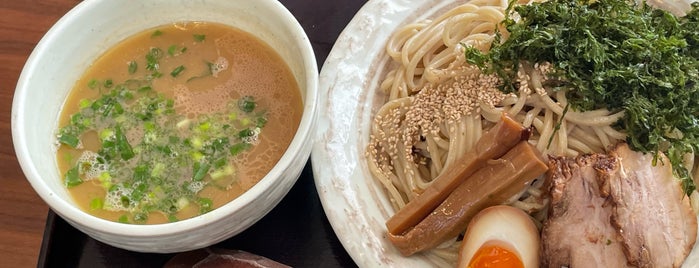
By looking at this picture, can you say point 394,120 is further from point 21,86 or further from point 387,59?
point 21,86

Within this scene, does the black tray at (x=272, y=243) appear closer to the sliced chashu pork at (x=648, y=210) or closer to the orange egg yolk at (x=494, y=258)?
the orange egg yolk at (x=494, y=258)

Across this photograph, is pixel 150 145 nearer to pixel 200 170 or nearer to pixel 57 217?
pixel 200 170

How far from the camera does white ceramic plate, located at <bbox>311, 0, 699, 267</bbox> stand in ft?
6.61

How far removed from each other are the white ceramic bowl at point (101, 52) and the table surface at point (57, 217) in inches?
11.2

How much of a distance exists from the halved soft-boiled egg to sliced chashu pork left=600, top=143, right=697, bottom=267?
0.25m

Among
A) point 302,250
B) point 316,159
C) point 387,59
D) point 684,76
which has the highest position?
point 684,76

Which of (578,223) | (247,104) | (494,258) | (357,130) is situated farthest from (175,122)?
(578,223)

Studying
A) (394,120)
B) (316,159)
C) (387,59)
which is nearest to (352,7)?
(387,59)

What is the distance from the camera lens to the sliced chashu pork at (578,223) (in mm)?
1836

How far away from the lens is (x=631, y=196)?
Result: 186 cm

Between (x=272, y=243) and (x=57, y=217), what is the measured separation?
0.74 meters

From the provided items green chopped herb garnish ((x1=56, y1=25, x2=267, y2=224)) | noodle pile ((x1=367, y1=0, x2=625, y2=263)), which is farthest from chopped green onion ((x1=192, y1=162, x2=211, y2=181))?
noodle pile ((x1=367, y1=0, x2=625, y2=263))

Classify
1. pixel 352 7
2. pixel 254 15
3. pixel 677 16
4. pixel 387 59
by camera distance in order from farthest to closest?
1. pixel 352 7
2. pixel 387 59
3. pixel 677 16
4. pixel 254 15

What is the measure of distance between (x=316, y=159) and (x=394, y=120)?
0.34 metres
